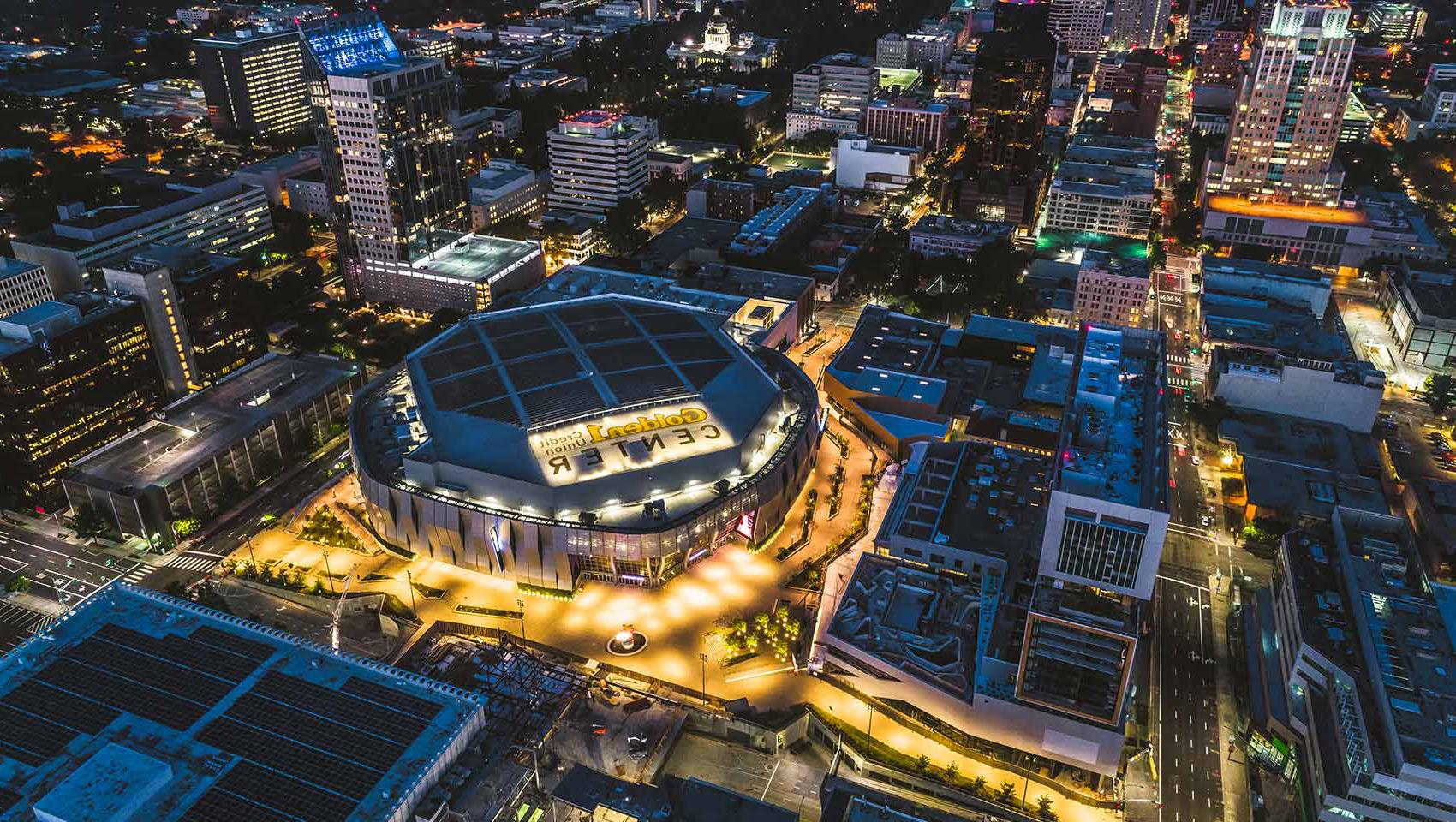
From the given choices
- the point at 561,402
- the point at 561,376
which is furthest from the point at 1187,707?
the point at 561,376

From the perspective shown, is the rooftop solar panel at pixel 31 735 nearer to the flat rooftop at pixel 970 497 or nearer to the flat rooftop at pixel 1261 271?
the flat rooftop at pixel 970 497

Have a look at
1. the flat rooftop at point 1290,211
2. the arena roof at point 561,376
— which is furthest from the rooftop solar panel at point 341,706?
the flat rooftop at point 1290,211

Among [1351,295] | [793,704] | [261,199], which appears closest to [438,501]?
[793,704]

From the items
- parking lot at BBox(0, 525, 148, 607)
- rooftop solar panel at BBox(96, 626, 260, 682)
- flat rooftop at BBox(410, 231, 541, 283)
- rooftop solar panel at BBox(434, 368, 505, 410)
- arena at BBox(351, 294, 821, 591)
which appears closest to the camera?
rooftop solar panel at BBox(96, 626, 260, 682)

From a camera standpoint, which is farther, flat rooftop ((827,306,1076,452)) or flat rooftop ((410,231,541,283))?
flat rooftop ((410,231,541,283))

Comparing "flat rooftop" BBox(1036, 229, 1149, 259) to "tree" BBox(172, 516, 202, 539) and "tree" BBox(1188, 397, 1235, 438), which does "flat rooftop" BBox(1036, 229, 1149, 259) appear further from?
"tree" BBox(172, 516, 202, 539)

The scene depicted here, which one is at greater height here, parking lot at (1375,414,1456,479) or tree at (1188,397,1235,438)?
tree at (1188,397,1235,438)

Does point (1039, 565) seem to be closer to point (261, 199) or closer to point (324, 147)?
point (324, 147)

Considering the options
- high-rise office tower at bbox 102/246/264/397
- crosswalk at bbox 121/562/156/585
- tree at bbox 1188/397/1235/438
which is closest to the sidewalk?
tree at bbox 1188/397/1235/438

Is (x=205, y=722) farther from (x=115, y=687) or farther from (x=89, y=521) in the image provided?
(x=89, y=521)
